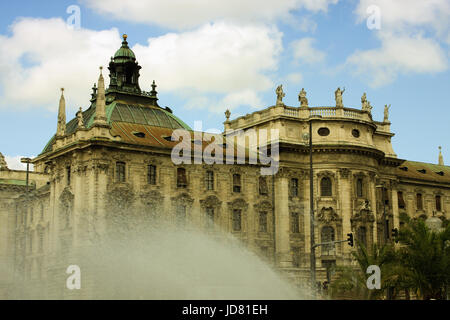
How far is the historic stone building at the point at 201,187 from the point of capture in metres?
66.1

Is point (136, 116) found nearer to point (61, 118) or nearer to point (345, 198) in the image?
point (61, 118)

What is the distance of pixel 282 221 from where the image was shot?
241 feet

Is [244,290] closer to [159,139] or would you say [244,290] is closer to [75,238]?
[75,238]

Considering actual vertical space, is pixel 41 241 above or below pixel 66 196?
below

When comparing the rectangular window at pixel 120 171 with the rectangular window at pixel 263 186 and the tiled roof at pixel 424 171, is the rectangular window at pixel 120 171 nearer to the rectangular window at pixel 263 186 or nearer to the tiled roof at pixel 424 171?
the rectangular window at pixel 263 186

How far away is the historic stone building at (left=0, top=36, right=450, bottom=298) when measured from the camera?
6606 centimetres

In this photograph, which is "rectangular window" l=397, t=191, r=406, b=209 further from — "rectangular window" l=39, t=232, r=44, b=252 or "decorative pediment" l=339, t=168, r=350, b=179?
"rectangular window" l=39, t=232, r=44, b=252

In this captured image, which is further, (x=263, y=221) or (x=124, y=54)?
(x=124, y=54)

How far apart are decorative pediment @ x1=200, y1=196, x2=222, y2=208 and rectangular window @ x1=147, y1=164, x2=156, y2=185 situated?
5122 millimetres

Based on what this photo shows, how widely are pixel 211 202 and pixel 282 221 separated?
7.80 meters

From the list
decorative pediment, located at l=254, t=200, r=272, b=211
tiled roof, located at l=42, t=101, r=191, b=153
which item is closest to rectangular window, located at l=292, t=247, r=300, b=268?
decorative pediment, located at l=254, t=200, r=272, b=211

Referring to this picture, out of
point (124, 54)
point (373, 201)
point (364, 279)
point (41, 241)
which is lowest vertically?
point (364, 279)

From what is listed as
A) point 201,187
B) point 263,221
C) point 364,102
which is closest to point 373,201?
point 364,102
